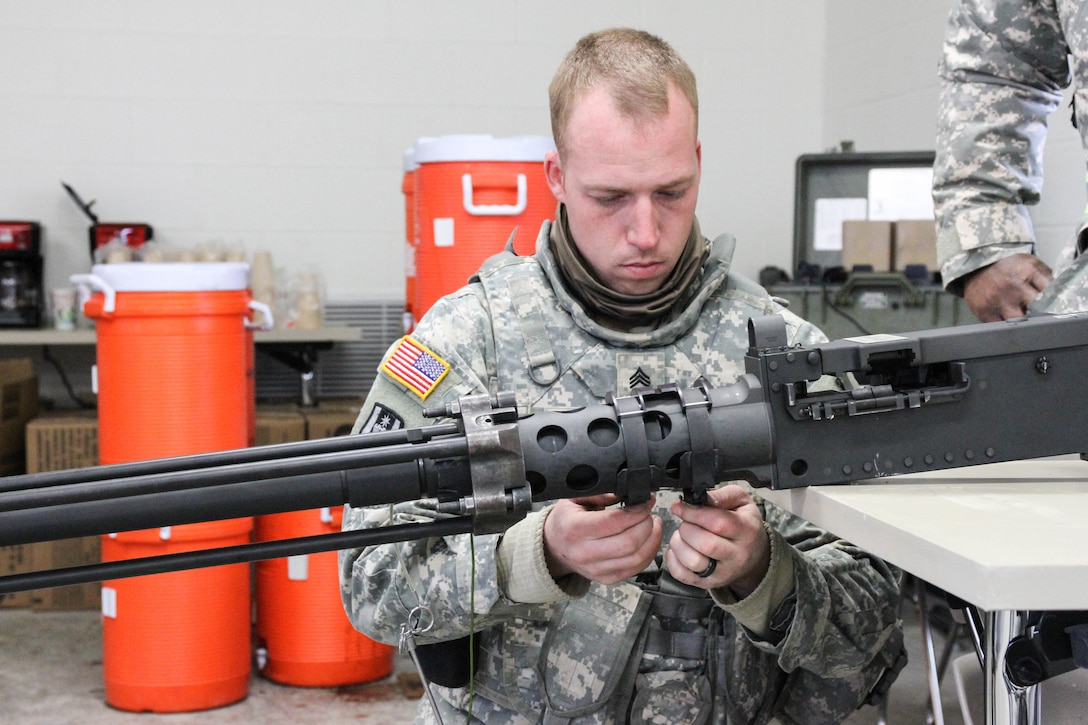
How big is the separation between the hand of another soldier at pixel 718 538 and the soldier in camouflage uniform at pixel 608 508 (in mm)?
35

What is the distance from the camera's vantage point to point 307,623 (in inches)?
123

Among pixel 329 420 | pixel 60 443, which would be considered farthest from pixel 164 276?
pixel 60 443

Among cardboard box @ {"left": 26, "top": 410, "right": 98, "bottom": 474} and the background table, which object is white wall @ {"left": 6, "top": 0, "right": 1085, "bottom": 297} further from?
the background table

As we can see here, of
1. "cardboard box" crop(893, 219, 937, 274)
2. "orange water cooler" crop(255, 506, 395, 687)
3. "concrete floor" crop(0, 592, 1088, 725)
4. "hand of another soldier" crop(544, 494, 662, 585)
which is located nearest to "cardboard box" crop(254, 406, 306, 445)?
"orange water cooler" crop(255, 506, 395, 687)

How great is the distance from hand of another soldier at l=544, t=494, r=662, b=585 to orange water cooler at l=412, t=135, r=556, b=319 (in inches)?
63.6

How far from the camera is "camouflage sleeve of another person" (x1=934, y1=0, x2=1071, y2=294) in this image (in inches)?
70.5

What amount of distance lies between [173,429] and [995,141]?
1968 millimetres

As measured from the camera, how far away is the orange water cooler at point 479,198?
2.65m

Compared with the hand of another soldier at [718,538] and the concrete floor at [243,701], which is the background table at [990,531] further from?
the concrete floor at [243,701]

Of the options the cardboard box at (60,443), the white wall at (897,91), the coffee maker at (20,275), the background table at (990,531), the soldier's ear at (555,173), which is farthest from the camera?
the coffee maker at (20,275)

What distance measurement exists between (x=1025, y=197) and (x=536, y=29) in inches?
122

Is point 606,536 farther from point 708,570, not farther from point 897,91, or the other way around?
point 897,91

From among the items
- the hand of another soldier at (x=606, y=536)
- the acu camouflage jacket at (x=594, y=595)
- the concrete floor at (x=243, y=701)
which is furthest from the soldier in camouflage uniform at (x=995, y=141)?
the concrete floor at (x=243, y=701)

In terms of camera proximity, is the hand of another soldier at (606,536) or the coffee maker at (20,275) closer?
the hand of another soldier at (606,536)
